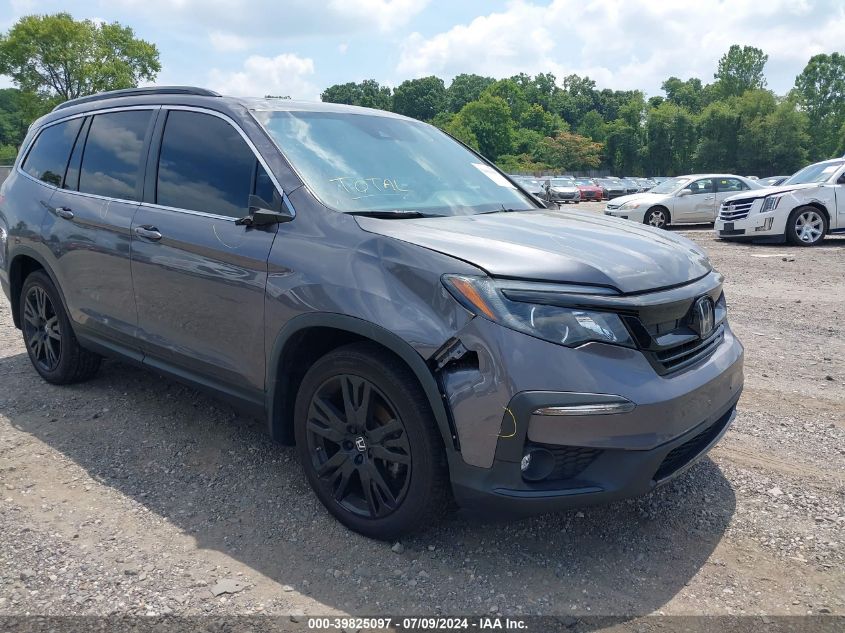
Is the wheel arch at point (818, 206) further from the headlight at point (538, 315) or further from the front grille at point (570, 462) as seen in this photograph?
the front grille at point (570, 462)

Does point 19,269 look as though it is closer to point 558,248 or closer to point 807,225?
point 558,248

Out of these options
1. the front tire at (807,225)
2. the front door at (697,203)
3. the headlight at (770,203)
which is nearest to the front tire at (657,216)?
the front door at (697,203)

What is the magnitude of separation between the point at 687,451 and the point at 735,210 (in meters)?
12.2

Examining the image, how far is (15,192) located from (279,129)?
9.08 feet

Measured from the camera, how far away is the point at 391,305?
2.68 meters

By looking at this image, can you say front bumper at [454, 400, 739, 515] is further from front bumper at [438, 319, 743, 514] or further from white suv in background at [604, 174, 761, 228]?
white suv in background at [604, 174, 761, 228]

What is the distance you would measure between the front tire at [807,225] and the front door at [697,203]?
5010mm

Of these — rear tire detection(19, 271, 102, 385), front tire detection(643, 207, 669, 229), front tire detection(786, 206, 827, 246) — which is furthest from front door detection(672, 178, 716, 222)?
rear tire detection(19, 271, 102, 385)

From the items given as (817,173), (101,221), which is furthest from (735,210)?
(101,221)

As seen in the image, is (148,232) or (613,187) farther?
(613,187)

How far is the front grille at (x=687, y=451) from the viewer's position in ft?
8.81

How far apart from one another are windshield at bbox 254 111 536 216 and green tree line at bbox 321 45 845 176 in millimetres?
66013

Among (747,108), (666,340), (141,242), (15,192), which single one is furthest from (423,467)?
(747,108)

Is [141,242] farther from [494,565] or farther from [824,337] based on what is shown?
[824,337]
